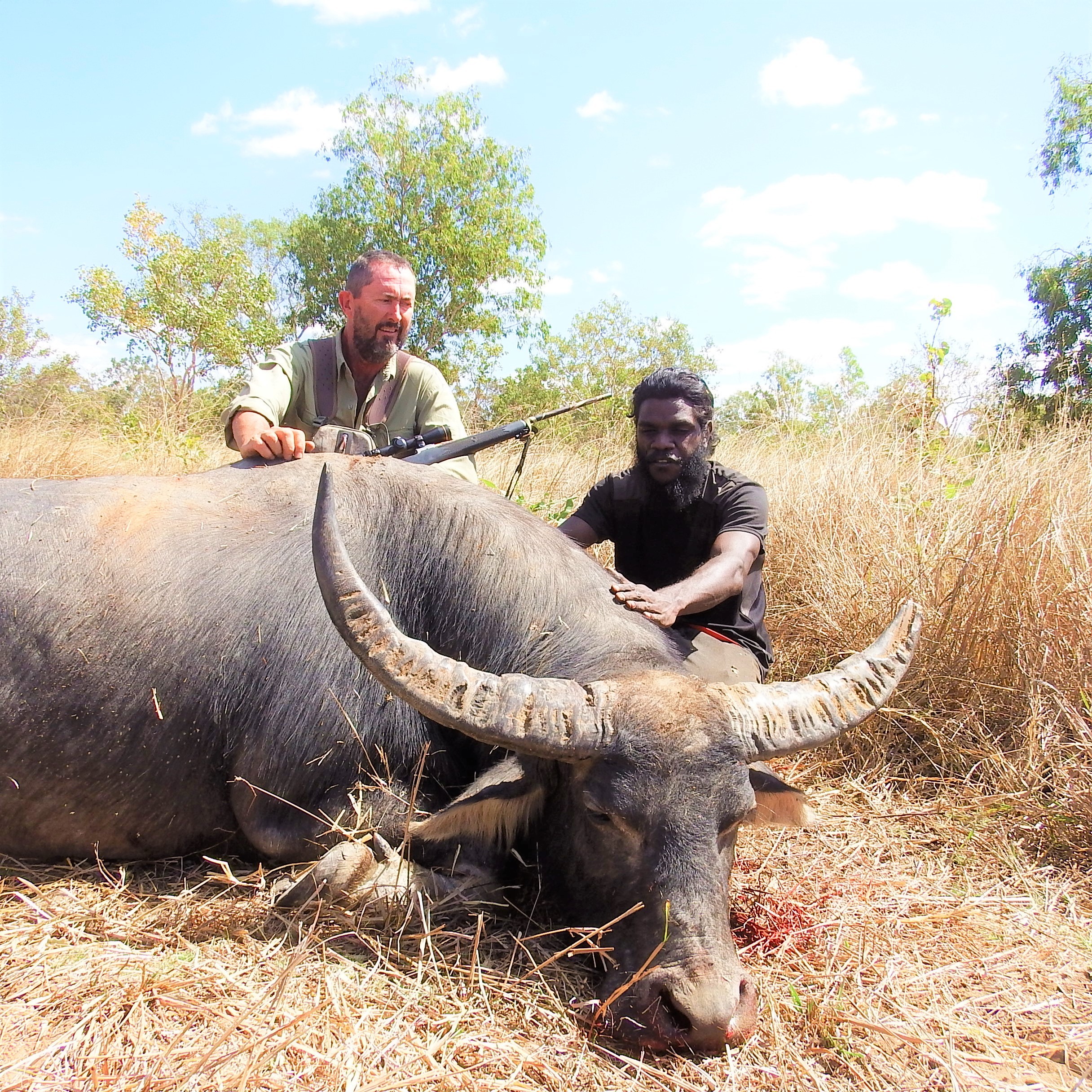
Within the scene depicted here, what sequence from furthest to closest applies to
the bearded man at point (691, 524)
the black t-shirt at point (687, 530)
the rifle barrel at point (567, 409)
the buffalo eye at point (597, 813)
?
the rifle barrel at point (567, 409)
the black t-shirt at point (687, 530)
the bearded man at point (691, 524)
the buffalo eye at point (597, 813)

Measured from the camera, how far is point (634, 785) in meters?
2.26

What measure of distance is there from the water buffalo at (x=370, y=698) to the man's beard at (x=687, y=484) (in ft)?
4.31

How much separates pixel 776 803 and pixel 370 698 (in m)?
1.43

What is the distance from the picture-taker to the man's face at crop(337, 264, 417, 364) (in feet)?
17.1

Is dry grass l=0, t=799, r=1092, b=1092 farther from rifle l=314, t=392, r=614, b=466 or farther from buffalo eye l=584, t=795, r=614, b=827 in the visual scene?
rifle l=314, t=392, r=614, b=466

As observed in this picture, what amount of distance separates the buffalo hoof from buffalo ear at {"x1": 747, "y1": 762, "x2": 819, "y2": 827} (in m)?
1.12

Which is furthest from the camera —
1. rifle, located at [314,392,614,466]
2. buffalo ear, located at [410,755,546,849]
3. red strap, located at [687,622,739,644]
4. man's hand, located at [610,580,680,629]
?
rifle, located at [314,392,614,466]

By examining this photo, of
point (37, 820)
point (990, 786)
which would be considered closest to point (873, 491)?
point (990, 786)

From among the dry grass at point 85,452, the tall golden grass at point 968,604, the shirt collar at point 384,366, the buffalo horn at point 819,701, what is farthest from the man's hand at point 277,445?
the dry grass at point 85,452

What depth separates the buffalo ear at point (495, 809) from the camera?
246cm

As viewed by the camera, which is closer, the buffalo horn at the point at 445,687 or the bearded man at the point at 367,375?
the buffalo horn at the point at 445,687

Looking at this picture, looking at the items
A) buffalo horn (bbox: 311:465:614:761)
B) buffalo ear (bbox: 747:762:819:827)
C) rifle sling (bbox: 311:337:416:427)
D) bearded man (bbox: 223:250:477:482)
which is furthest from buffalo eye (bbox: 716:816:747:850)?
rifle sling (bbox: 311:337:416:427)

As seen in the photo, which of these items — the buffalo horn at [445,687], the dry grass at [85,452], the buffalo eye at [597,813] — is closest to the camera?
the buffalo horn at [445,687]

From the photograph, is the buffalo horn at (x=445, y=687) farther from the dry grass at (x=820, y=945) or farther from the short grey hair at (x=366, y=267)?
the short grey hair at (x=366, y=267)
